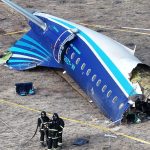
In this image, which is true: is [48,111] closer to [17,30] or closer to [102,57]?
[102,57]

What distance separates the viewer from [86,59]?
113 feet

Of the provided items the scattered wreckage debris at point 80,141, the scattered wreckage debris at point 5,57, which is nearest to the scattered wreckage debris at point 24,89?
the scattered wreckage debris at point 5,57

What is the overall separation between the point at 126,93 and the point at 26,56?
489 inches

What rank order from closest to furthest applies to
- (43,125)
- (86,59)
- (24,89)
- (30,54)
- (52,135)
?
(52,135), (43,125), (86,59), (24,89), (30,54)

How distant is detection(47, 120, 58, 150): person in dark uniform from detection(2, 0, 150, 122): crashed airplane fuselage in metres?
4.30

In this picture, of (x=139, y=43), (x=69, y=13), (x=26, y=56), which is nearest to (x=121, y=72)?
(x=26, y=56)

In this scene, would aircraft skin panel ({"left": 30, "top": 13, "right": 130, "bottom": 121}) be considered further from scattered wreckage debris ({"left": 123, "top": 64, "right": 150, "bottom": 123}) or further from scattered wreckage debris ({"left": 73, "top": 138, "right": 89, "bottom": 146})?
scattered wreckage debris ({"left": 73, "top": 138, "right": 89, "bottom": 146})

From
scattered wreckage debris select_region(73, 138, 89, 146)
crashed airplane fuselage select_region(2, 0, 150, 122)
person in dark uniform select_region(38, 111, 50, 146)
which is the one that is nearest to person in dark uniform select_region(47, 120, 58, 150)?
person in dark uniform select_region(38, 111, 50, 146)

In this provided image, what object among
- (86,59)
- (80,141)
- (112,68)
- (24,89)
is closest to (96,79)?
(112,68)

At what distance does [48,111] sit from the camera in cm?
3319

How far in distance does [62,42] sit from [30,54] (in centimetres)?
490

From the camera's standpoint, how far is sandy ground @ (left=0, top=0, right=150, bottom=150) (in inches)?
1156

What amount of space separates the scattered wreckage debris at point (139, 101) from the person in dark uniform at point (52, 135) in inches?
184

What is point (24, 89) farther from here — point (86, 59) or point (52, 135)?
point (52, 135)
